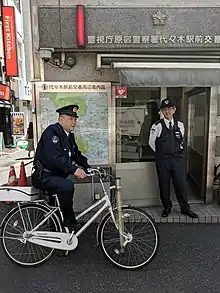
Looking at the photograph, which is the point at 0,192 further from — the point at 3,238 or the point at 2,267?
the point at 2,267

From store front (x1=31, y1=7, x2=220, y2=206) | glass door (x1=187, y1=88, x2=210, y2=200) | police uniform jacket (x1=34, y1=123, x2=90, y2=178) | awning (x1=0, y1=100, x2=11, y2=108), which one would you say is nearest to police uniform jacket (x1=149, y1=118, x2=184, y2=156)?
store front (x1=31, y1=7, x2=220, y2=206)

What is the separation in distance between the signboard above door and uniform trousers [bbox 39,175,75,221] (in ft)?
8.14

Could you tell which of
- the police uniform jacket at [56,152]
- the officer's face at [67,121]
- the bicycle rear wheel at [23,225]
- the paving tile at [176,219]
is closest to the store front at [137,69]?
the paving tile at [176,219]

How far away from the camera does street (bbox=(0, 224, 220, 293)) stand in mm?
2910

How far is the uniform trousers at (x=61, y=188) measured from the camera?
319 cm

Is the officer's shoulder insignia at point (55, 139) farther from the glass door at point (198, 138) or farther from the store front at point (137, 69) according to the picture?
the glass door at point (198, 138)

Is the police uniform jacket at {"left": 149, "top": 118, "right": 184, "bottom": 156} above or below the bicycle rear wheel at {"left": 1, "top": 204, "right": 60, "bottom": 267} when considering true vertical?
above

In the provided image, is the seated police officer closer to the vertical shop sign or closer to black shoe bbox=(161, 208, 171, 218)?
black shoe bbox=(161, 208, 171, 218)

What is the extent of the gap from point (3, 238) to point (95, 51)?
127 inches

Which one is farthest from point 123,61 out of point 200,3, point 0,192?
point 0,192

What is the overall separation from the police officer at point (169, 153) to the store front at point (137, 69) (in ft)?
1.79

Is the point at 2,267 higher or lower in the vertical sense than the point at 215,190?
lower

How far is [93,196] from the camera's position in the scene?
4.52 metres

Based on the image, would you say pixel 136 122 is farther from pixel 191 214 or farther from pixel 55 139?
pixel 55 139
